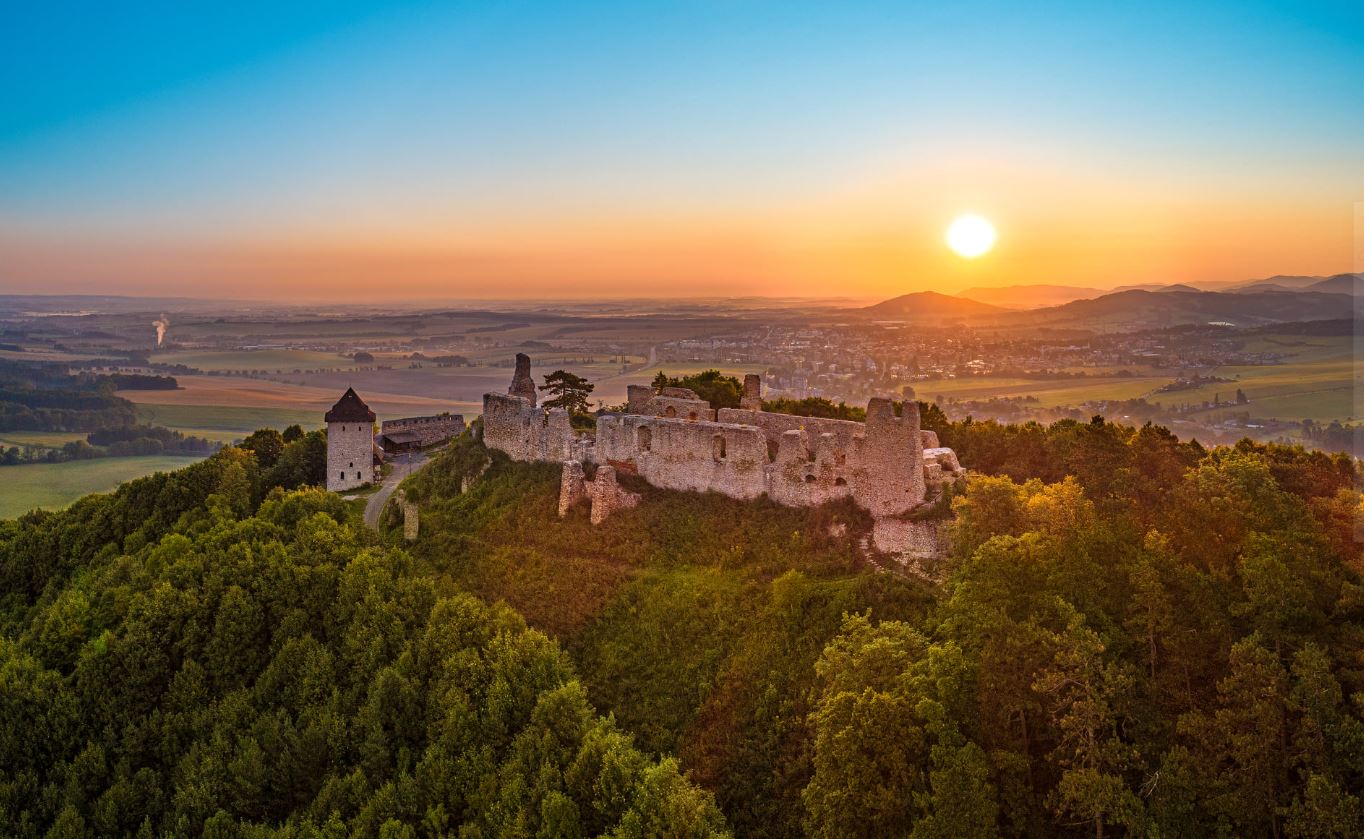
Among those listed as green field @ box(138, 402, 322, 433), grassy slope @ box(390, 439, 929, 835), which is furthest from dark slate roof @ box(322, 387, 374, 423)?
green field @ box(138, 402, 322, 433)

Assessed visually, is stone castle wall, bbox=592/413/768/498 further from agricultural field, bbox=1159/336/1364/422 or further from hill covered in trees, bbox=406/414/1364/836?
agricultural field, bbox=1159/336/1364/422

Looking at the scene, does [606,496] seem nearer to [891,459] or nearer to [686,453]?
[686,453]

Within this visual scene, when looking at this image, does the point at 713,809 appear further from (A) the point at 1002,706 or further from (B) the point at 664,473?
(B) the point at 664,473

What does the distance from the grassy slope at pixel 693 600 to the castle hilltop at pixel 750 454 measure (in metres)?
0.81

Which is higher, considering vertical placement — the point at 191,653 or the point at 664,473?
the point at 664,473

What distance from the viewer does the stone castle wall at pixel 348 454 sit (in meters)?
48.5

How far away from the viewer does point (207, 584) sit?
34.0 meters

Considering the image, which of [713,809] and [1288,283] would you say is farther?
[1288,283]

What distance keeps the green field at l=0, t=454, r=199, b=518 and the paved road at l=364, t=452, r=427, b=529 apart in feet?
165

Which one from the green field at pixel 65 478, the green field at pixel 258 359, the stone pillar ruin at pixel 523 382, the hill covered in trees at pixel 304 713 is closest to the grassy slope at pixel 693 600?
the hill covered in trees at pixel 304 713

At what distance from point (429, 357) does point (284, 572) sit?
119 metres

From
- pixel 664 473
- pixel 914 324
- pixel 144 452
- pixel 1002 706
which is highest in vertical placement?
pixel 914 324

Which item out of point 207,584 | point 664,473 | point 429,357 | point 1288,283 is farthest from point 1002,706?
point 429,357

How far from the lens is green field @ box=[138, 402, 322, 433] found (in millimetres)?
109688
